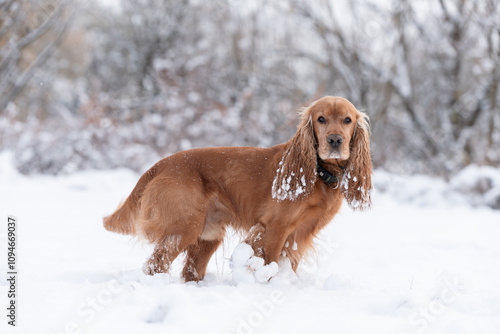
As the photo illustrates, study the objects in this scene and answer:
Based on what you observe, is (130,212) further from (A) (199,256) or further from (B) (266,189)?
(B) (266,189)

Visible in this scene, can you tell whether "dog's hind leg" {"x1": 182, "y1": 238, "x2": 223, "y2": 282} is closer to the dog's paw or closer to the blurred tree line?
the dog's paw

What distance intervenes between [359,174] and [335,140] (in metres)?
0.34

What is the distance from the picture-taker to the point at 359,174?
3.30m

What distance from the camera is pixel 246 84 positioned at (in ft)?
42.4

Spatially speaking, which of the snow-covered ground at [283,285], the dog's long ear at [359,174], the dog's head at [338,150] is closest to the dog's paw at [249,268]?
the snow-covered ground at [283,285]

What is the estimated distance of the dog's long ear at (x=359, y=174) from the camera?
3.28 m

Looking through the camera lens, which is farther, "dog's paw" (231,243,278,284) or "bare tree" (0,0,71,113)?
"bare tree" (0,0,71,113)

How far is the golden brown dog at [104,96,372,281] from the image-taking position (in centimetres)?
321

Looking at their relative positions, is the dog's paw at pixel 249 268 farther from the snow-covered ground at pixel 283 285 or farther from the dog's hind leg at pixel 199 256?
Answer: the dog's hind leg at pixel 199 256

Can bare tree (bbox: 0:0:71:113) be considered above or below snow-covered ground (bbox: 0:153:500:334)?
above

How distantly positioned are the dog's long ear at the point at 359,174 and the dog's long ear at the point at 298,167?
0.25 meters

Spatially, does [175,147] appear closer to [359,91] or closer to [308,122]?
[359,91]

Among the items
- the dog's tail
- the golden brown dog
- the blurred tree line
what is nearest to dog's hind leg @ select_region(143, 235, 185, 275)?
the golden brown dog

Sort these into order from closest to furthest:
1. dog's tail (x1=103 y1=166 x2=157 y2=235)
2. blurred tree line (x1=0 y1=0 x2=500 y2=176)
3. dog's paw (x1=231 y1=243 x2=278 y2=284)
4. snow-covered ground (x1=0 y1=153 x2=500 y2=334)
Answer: snow-covered ground (x1=0 y1=153 x2=500 y2=334) → dog's paw (x1=231 y1=243 x2=278 y2=284) → dog's tail (x1=103 y1=166 x2=157 y2=235) → blurred tree line (x1=0 y1=0 x2=500 y2=176)
